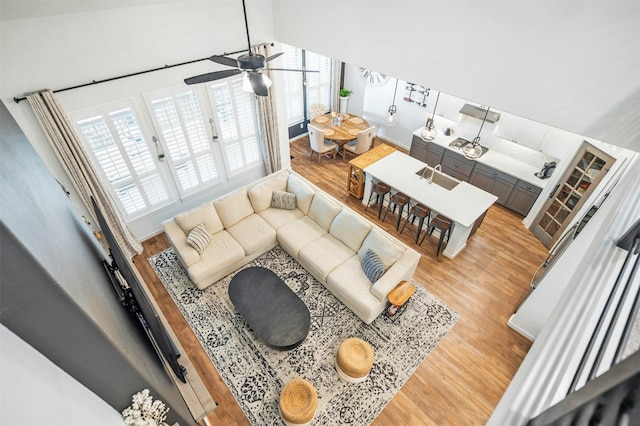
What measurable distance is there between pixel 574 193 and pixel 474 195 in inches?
57.8

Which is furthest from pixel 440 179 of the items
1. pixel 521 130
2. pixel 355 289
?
pixel 355 289

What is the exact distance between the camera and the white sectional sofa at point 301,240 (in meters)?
4.16

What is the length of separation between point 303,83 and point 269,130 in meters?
2.39

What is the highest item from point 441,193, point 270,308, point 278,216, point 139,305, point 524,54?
point 524,54

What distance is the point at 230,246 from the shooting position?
4.64 meters

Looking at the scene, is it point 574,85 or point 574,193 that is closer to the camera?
point 574,85

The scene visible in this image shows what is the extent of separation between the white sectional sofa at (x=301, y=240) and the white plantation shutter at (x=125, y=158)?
732mm

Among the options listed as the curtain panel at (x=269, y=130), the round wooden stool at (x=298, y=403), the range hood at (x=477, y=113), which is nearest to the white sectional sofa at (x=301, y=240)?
the curtain panel at (x=269, y=130)

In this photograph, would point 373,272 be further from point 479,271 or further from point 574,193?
point 574,193

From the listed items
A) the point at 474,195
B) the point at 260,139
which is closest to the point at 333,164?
the point at 260,139

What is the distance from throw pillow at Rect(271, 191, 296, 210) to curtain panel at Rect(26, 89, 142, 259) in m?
2.38

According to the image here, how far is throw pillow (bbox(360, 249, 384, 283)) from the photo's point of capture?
4.09 metres

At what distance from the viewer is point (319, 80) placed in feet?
25.6

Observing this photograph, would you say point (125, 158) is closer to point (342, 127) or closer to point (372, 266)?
point (372, 266)
